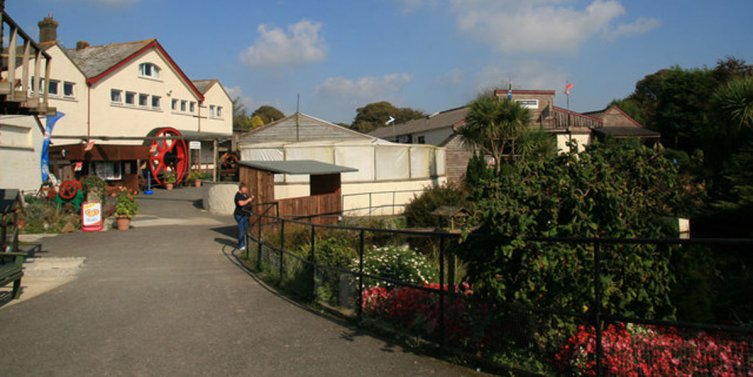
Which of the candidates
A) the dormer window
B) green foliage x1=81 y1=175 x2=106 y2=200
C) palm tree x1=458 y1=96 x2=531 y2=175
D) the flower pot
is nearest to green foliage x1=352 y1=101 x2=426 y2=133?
the dormer window

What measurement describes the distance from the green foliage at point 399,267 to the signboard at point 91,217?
1220 centimetres

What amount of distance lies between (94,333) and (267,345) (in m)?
2.14

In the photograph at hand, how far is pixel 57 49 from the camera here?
103 feet

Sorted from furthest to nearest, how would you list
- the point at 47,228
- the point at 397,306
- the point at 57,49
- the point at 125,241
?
1. the point at 57,49
2. the point at 47,228
3. the point at 125,241
4. the point at 397,306

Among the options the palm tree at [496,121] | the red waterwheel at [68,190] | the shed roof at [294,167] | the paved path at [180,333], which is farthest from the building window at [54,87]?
the paved path at [180,333]

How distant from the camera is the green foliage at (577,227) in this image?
4.80m

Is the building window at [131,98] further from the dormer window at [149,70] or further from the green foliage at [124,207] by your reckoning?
the green foliage at [124,207]

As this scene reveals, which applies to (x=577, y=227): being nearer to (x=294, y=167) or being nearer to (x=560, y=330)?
(x=560, y=330)

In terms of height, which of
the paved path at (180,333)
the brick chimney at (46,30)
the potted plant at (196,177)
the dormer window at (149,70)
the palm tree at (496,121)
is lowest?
the paved path at (180,333)

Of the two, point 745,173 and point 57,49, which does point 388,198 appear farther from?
point 57,49

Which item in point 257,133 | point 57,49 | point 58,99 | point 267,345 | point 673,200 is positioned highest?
point 57,49

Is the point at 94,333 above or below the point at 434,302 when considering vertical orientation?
below

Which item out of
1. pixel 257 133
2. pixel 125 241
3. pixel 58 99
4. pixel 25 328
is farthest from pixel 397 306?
pixel 58 99

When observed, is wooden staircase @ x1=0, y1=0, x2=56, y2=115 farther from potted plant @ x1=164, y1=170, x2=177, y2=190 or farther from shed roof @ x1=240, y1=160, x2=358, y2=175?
potted plant @ x1=164, y1=170, x2=177, y2=190
